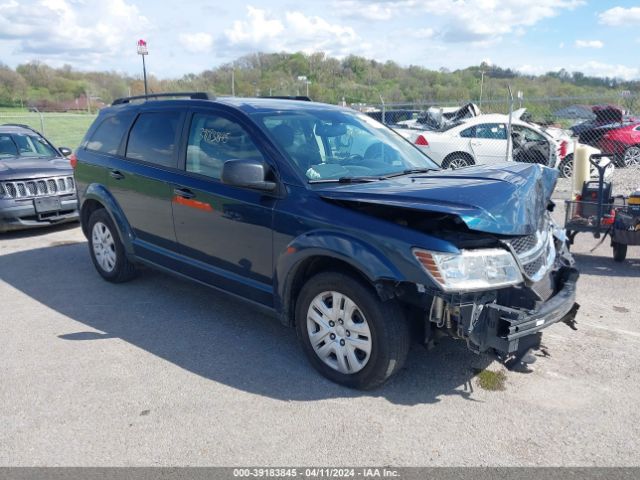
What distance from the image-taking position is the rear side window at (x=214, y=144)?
4164mm

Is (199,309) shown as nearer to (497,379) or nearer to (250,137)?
→ (250,137)

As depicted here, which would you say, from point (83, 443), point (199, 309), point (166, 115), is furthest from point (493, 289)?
point (166, 115)

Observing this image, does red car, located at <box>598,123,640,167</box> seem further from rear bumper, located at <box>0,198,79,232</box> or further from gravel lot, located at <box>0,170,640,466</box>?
rear bumper, located at <box>0,198,79,232</box>

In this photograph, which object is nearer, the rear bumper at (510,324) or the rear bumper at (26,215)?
the rear bumper at (510,324)

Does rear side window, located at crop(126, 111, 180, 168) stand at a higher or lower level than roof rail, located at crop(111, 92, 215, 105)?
lower

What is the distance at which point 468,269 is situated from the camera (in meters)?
3.09

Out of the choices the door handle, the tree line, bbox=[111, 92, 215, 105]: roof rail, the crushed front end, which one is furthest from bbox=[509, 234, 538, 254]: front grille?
the tree line

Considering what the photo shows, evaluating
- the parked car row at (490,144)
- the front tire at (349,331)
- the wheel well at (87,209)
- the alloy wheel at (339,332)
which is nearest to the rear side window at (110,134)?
the wheel well at (87,209)

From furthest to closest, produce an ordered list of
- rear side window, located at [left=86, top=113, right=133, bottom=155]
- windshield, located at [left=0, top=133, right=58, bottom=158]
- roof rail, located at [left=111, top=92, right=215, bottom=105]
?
1. windshield, located at [left=0, top=133, right=58, bottom=158]
2. rear side window, located at [left=86, top=113, right=133, bottom=155]
3. roof rail, located at [left=111, top=92, right=215, bottom=105]

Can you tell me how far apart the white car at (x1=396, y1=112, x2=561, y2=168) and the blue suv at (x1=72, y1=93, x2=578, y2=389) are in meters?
8.12

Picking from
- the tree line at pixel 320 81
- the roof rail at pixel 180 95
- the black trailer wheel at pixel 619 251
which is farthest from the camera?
the tree line at pixel 320 81

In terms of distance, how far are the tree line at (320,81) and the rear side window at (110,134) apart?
74.7ft

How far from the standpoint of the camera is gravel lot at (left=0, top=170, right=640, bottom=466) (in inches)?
117

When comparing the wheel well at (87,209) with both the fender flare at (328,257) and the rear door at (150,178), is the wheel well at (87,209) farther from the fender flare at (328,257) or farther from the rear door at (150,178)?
the fender flare at (328,257)
